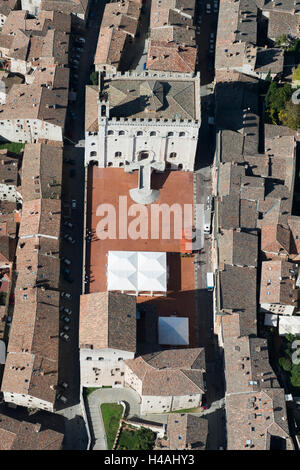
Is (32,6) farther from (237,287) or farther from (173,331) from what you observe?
(173,331)

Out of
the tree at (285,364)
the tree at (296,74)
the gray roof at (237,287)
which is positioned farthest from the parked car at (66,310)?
the tree at (296,74)

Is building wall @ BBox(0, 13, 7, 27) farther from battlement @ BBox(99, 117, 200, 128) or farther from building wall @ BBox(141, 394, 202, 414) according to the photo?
building wall @ BBox(141, 394, 202, 414)

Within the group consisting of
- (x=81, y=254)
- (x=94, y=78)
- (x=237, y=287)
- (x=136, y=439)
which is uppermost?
(x=94, y=78)

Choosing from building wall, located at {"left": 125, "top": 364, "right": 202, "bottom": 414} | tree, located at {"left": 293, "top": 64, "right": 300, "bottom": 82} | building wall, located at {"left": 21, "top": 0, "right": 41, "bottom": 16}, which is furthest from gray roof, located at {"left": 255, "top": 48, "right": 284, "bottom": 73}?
building wall, located at {"left": 125, "top": 364, "right": 202, "bottom": 414}

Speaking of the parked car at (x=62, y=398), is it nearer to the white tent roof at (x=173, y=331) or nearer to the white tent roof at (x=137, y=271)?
the white tent roof at (x=173, y=331)

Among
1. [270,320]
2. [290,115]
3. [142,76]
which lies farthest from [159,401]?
[290,115]
